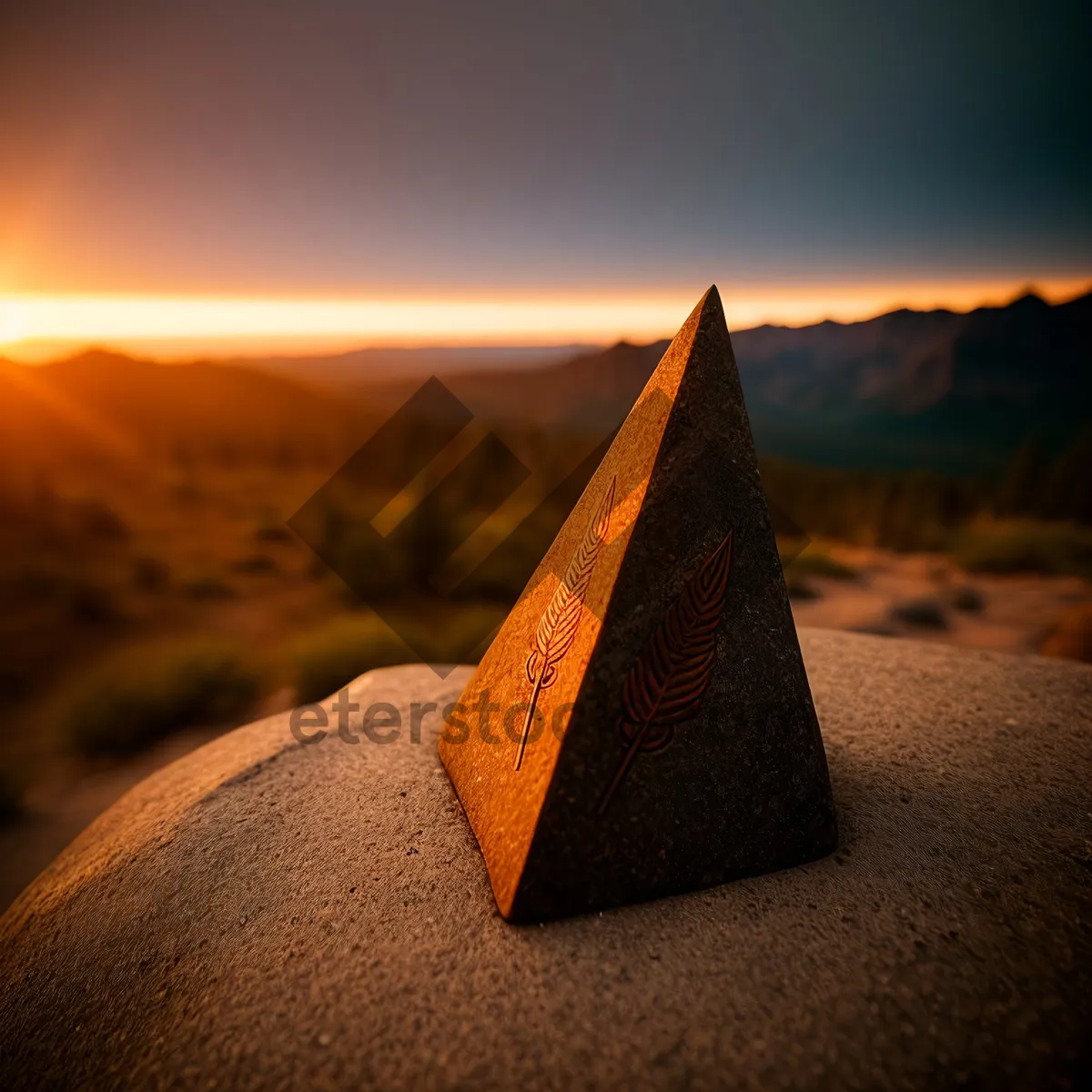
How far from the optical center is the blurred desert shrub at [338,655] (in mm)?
6348

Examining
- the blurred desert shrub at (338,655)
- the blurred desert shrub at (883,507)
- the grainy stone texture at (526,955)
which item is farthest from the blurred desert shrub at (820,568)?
the grainy stone texture at (526,955)

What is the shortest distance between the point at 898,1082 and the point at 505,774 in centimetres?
147

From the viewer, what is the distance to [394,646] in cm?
714

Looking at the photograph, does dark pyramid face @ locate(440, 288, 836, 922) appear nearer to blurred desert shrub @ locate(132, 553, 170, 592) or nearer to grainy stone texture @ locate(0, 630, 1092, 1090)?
grainy stone texture @ locate(0, 630, 1092, 1090)

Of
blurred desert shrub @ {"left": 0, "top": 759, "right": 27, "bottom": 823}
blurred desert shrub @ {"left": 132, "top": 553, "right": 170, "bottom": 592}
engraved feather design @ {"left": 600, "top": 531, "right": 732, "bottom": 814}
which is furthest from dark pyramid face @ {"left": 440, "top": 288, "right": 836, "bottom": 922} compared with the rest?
blurred desert shrub @ {"left": 132, "top": 553, "right": 170, "bottom": 592}

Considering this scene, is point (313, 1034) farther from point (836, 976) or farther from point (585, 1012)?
point (836, 976)

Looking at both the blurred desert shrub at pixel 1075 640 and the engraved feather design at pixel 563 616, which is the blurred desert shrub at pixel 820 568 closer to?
the blurred desert shrub at pixel 1075 640

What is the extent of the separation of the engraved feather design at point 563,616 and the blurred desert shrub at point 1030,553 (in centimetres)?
1144

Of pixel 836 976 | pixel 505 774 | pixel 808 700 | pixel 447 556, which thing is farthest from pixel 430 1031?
pixel 447 556

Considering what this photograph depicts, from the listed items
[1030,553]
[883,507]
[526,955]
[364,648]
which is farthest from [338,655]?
[883,507]

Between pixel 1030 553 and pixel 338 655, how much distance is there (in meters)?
12.1

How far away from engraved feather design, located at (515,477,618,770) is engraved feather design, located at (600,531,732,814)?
1.06 ft

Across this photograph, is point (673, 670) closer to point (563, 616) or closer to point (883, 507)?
point (563, 616)

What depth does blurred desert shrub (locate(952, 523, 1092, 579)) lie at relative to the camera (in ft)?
34.2
